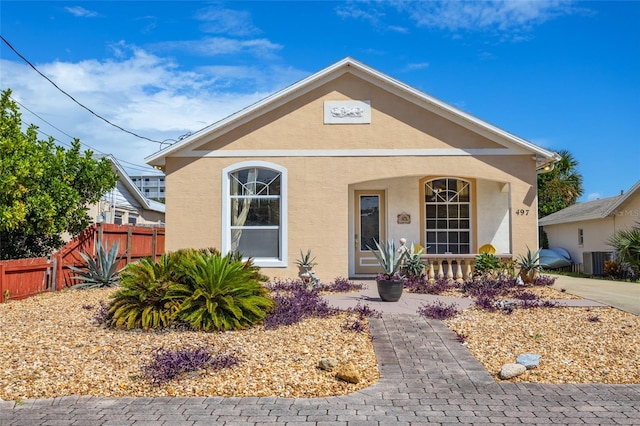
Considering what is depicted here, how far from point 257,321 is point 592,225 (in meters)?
18.5

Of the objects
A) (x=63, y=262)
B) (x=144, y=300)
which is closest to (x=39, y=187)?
(x=63, y=262)

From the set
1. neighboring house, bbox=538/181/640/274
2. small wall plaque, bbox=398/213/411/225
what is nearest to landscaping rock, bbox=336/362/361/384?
small wall plaque, bbox=398/213/411/225

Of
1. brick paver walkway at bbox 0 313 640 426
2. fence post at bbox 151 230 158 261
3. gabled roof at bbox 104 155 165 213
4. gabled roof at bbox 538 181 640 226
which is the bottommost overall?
brick paver walkway at bbox 0 313 640 426

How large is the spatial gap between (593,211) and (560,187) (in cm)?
990

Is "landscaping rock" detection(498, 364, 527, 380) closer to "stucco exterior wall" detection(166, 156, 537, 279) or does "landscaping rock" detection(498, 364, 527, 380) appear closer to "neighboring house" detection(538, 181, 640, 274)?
"stucco exterior wall" detection(166, 156, 537, 279)

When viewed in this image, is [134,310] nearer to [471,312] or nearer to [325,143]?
[471,312]

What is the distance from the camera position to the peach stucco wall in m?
12.6

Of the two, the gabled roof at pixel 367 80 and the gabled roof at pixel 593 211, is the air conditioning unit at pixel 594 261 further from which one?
the gabled roof at pixel 367 80

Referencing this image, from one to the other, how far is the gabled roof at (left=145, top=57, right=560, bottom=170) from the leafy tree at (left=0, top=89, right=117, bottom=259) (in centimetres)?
196

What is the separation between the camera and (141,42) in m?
14.2

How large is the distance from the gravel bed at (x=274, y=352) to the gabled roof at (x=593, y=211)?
11855 mm

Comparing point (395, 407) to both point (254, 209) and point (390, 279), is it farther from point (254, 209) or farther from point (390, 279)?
point (254, 209)

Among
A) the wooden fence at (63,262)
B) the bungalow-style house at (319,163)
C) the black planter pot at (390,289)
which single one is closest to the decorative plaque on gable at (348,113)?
the bungalow-style house at (319,163)

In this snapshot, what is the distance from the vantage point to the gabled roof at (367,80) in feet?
40.8
